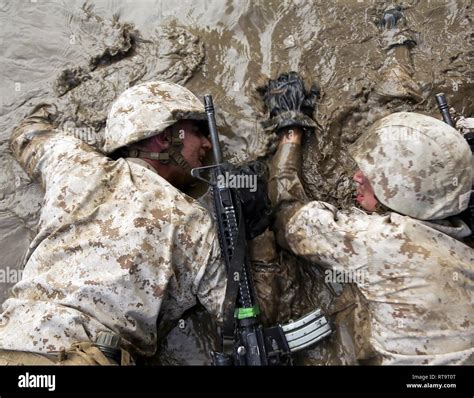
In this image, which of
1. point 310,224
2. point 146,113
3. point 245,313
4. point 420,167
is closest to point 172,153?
point 146,113

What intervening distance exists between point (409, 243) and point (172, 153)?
1979mm

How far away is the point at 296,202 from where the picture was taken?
4.31 metres

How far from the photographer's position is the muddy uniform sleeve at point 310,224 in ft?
12.1

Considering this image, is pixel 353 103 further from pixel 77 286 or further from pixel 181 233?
pixel 77 286

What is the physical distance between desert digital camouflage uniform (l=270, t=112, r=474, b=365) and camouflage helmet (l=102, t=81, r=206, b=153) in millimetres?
1426

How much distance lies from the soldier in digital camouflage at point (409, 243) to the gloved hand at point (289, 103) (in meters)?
0.86

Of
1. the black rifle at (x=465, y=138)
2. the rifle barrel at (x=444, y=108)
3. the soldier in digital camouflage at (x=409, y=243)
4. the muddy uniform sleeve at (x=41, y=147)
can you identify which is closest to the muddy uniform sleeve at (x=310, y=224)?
the soldier in digital camouflage at (x=409, y=243)

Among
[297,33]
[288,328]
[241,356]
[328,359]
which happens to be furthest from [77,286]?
[297,33]

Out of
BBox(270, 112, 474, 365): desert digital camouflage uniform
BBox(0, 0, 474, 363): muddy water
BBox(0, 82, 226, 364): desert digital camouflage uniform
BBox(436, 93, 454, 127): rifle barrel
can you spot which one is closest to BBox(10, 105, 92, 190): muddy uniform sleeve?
BBox(0, 82, 226, 364): desert digital camouflage uniform

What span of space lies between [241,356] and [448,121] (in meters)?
2.45

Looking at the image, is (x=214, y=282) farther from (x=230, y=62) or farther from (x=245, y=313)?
(x=230, y=62)

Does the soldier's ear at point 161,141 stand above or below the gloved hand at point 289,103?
below

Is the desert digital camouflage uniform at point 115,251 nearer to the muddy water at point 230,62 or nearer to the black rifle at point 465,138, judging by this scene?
the muddy water at point 230,62

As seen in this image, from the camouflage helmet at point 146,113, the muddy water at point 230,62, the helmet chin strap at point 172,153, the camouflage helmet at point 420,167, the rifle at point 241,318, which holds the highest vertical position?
the muddy water at point 230,62
